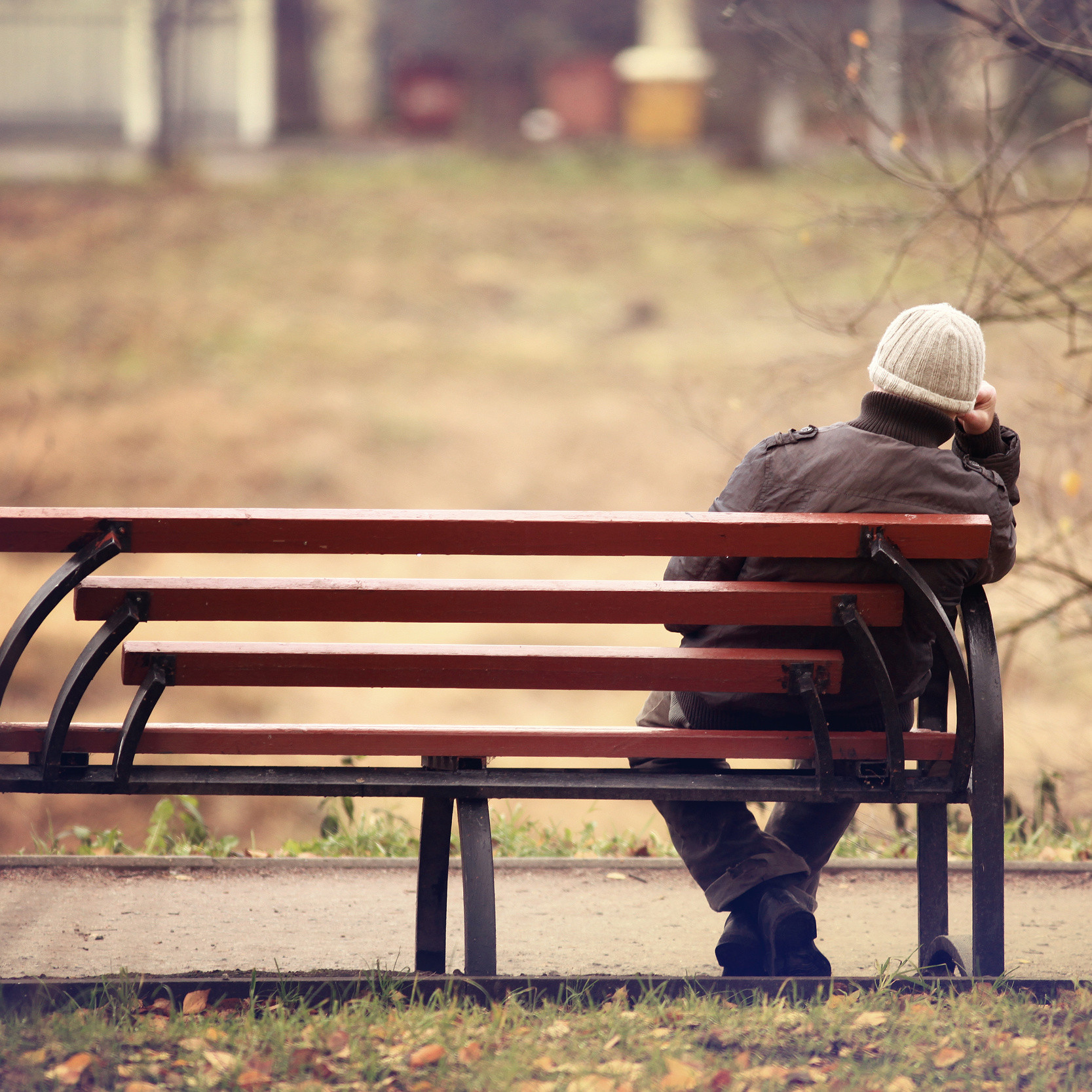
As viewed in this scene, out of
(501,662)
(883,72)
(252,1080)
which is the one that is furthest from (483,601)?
(883,72)

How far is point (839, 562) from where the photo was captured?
250 cm

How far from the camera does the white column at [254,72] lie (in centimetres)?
2662

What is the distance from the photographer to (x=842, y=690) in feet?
8.71

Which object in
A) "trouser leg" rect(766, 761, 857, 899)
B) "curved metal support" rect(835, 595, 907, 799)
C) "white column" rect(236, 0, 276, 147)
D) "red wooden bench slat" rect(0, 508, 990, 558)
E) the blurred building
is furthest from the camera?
"white column" rect(236, 0, 276, 147)

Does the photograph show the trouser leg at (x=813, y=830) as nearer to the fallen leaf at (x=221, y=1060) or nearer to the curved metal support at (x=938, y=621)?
the curved metal support at (x=938, y=621)

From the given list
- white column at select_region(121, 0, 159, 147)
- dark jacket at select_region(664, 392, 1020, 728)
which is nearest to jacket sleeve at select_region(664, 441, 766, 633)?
dark jacket at select_region(664, 392, 1020, 728)

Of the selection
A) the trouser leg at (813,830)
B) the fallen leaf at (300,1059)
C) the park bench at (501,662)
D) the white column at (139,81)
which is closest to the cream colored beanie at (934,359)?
the park bench at (501,662)

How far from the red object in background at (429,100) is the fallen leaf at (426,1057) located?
27227 mm

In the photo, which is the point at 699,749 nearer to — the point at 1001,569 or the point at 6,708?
the point at 1001,569

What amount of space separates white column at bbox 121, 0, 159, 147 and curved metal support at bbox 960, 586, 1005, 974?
26.3m

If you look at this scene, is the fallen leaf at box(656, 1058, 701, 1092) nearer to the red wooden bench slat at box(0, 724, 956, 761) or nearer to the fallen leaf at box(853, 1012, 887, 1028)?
the fallen leaf at box(853, 1012, 887, 1028)

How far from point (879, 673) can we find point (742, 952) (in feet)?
2.16

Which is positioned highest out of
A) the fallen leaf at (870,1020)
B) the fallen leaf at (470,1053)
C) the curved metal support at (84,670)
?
the curved metal support at (84,670)

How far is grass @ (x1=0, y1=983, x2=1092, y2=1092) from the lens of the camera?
214 centimetres
